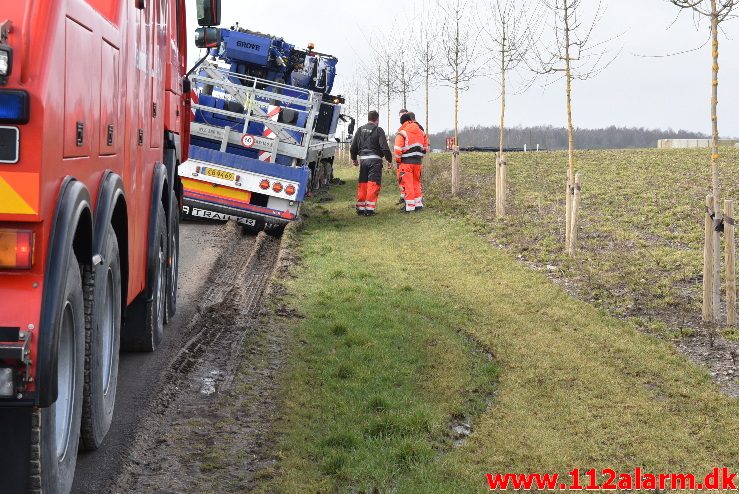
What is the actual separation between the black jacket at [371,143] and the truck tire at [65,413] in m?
14.9

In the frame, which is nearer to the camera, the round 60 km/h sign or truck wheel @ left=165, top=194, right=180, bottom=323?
truck wheel @ left=165, top=194, right=180, bottom=323

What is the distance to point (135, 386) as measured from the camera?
6.76m

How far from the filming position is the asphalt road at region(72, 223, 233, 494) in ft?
16.5

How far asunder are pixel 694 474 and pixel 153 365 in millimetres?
3988

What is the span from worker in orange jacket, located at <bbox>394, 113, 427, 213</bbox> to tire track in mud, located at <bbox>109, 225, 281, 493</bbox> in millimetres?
7575

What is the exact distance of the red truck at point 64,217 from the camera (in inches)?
138

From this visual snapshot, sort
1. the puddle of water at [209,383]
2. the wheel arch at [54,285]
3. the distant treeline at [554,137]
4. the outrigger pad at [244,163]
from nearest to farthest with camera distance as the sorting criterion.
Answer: the wheel arch at [54,285] < the puddle of water at [209,383] < the outrigger pad at [244,163] < the distant treeline at [554,137]

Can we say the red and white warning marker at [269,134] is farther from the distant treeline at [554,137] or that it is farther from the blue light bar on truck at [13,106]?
the distant treeline at [554,137]

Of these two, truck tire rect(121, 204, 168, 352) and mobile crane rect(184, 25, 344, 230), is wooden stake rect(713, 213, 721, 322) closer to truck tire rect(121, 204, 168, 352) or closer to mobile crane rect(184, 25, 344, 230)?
truck tire rect(121, 204, 168, 352)

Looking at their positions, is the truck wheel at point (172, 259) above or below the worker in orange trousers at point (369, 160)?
below

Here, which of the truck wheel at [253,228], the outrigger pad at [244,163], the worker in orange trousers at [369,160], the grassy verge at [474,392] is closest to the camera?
the grassy verge at [474,392]

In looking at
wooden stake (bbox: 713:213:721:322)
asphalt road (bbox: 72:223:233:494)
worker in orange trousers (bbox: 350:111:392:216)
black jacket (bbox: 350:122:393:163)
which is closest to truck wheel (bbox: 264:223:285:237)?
worker in orange trousers (bbox: 350:111:392:216)

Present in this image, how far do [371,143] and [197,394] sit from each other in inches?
512

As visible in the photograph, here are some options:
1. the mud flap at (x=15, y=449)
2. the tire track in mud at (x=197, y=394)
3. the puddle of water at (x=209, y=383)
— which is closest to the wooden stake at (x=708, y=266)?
the tire track in mud at (x=197, y=394)
